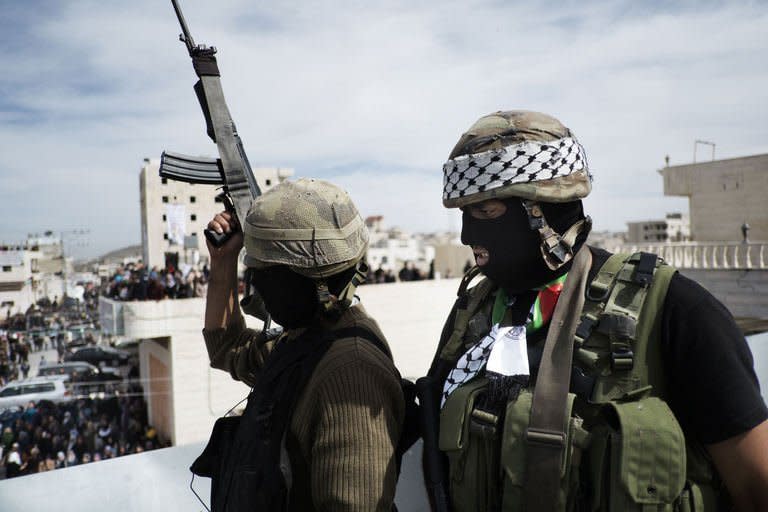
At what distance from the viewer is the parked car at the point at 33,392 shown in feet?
35.3

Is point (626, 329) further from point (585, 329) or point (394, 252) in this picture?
point (394, 252)

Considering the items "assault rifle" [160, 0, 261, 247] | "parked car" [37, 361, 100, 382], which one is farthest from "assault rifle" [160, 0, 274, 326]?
"parked car" [37, 361, 100, 382]

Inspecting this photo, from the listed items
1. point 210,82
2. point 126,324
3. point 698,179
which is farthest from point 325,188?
point 698,179

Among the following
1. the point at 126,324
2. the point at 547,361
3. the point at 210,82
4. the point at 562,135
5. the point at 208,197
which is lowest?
the point at 126,324

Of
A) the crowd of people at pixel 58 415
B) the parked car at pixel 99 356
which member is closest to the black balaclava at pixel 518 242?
the crowd of people at pixel 58 415

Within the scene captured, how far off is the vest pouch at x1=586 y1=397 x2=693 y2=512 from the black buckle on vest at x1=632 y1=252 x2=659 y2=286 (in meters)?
0.28

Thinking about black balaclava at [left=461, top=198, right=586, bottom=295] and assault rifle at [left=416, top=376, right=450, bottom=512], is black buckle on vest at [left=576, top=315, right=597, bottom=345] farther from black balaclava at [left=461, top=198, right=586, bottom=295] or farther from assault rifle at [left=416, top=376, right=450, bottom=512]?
assault rifle at [left=416, top=376, right=450, bottom=512]

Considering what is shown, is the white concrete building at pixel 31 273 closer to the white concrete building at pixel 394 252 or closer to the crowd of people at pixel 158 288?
the crowd of people at pixel 158 288

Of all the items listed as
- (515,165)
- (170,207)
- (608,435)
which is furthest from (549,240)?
(170,207)

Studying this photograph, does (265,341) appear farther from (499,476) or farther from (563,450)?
(563,450)

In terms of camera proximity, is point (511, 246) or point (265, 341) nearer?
point (511, 246)

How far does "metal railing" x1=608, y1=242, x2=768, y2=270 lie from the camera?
12.4 meters

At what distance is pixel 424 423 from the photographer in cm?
176

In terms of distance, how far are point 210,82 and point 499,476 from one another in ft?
7.59
